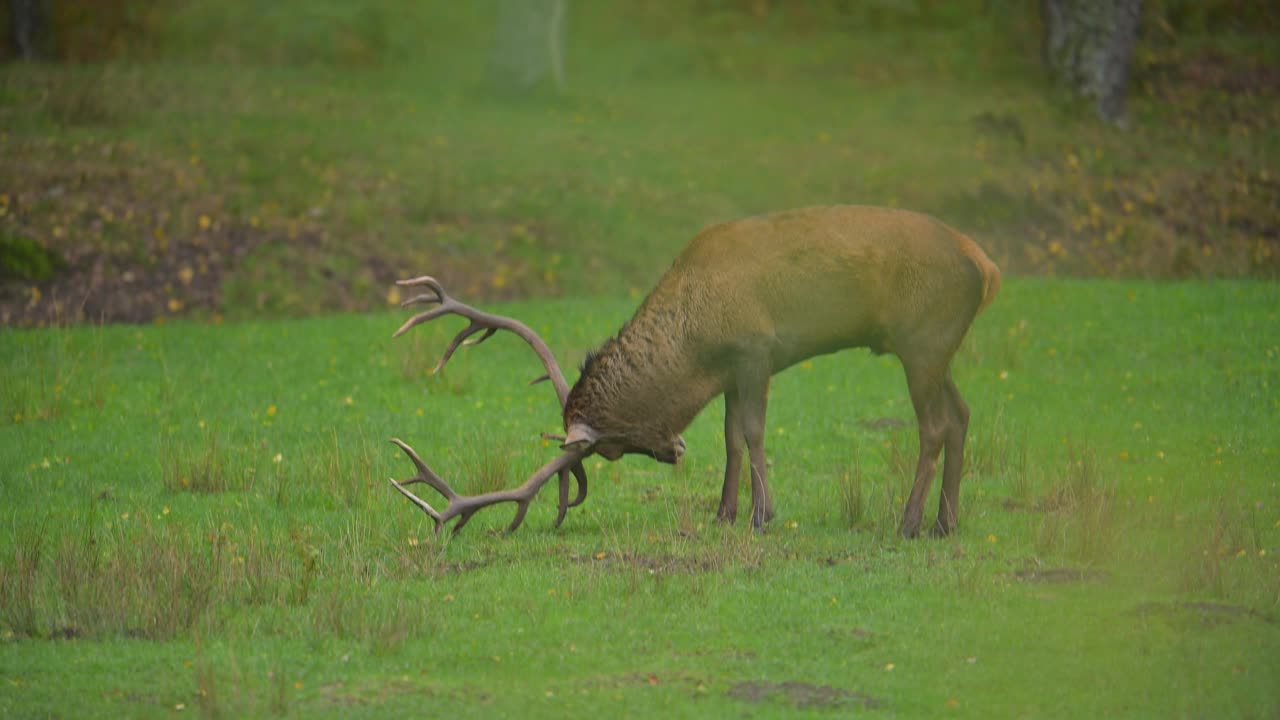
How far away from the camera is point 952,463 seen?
962 cm

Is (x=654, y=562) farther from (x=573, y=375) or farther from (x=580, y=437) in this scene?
(x=573, y=375)

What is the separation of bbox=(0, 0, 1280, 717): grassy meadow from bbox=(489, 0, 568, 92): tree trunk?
13.7 inches

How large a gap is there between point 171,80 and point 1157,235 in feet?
47.0

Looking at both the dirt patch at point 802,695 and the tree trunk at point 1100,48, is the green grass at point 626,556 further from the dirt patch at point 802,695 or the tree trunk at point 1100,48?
the tree trunk at point 1100,48

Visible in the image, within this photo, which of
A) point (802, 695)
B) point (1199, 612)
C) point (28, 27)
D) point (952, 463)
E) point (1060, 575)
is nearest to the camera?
point (802, 695)

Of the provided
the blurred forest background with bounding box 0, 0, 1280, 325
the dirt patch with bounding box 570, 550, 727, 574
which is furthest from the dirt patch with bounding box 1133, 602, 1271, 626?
the blurred forest background with bounding box 0, 0, 1280, 325

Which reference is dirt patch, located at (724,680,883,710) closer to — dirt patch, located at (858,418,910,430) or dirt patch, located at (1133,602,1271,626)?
dirt patch, located at (1133,602,1271,626)

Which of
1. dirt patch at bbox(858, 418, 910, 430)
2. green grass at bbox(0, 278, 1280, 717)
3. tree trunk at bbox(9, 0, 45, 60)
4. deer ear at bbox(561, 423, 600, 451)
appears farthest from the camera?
tree trunk at bbox(9, 0, 45, 60)

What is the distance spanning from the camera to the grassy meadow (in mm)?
7301

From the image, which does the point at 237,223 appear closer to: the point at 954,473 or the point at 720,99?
the point at 720,99

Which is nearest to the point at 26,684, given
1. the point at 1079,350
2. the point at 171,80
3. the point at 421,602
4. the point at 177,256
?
the point at 421,602

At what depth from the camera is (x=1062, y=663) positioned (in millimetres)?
7117

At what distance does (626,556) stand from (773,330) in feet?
5.05

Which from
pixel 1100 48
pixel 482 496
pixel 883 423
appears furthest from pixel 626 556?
pixel 1100 48
